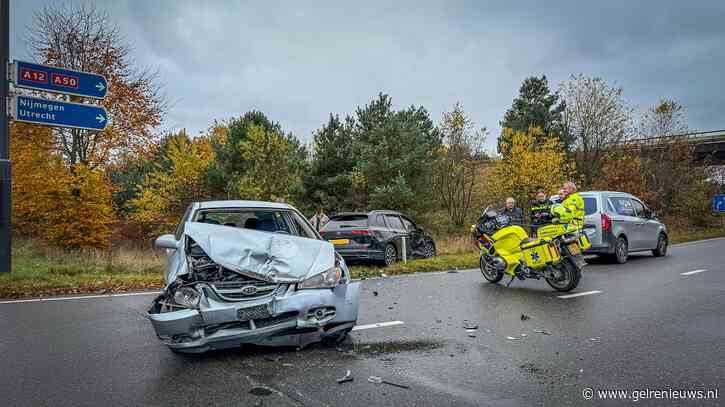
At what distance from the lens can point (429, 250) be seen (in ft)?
53.6

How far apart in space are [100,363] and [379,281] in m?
6.52

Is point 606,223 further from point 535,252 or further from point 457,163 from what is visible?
point 457,163

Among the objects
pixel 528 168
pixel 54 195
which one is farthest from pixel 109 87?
pixel 528 168

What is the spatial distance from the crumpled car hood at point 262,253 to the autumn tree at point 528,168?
31039 millimetres

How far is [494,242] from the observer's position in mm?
9641

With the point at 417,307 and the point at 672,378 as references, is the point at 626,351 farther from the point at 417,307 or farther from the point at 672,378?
the point at 417,307

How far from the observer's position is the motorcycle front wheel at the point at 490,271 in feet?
32.6

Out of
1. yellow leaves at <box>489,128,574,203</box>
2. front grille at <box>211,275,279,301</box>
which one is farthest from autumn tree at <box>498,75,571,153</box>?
front grille at <box>211,275,279,301</box>

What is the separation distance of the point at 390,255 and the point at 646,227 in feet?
25.1

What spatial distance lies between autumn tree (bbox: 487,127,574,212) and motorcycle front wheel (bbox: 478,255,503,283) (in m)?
25.5

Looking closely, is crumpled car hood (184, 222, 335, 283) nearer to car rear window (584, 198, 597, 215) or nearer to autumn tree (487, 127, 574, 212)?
car rear window (584, 198, 597, 215)

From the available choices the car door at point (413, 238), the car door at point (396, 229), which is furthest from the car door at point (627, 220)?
the car door at point (396, 229)

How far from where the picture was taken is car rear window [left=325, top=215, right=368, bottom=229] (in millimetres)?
13617

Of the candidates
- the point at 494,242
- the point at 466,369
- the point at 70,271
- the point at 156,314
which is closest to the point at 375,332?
the point at 466,369
